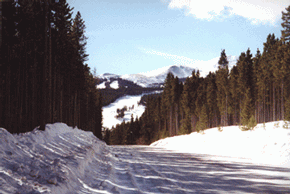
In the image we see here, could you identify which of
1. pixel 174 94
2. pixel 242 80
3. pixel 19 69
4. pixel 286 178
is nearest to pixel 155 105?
pixel 174 94

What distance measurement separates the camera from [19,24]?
20.2 meters

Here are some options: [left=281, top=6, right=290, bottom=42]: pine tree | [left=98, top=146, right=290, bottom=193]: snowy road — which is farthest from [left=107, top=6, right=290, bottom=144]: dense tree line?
[left=98, top=146, right=290, bottom=193]: snowy road

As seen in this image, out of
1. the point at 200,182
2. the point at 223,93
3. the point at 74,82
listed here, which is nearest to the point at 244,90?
the point at 223,93

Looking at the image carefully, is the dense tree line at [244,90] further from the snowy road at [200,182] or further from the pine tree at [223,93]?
the snowy road at [200,182]

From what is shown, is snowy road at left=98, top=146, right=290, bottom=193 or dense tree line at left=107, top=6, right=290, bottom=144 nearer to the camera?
snowy road at left=98, top=146, right=290, bottom=193

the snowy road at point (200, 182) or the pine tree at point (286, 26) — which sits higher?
the pine tree at point (286, 26)

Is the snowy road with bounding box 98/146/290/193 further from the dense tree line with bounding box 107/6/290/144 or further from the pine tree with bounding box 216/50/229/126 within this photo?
the pine tree with bounding box 216/50/229/126

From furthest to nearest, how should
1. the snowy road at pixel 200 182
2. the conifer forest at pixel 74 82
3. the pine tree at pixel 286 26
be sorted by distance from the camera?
1. the pine tree at pixel 286 26
2. the conifer forest at pixel 74 82
3. the snowy road at pixel 200 182

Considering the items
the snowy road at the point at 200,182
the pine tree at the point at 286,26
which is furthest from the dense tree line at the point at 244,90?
the snowy road at the point at 200,182

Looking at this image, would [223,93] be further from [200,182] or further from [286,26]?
[200,182]

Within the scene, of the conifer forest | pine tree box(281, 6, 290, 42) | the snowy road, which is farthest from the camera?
pine tree box(281, 6, 290, 42)

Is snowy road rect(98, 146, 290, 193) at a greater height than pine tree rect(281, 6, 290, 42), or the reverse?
pine tree rect(281, 6, 290, 42)

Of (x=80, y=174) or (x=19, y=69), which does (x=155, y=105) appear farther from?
(x=80, y=174)

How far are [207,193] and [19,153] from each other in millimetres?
5655
